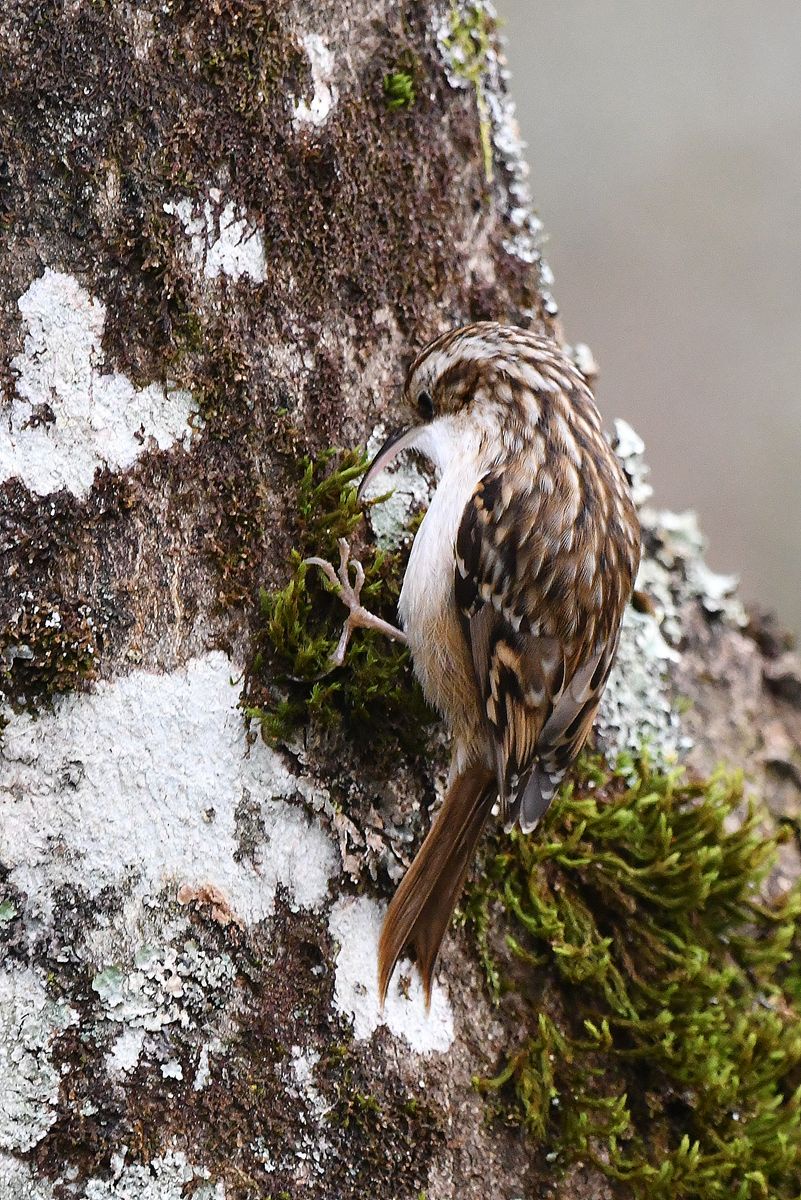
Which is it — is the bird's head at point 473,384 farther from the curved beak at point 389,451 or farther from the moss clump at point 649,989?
the moss clump at point 649,989

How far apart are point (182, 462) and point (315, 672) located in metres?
0.35

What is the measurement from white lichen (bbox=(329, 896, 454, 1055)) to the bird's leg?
14.0 inches

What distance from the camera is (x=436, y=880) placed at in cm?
176

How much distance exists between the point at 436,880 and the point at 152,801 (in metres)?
0.44

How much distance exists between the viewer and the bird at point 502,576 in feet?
6.12

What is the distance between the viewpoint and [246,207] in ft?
5.79

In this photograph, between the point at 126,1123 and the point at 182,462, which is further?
the point at 182,462

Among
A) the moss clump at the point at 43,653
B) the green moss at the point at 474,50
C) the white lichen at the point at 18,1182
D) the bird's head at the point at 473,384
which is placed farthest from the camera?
the green moss at the point at 474,50

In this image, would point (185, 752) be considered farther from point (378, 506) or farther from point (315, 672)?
point (378, 506)

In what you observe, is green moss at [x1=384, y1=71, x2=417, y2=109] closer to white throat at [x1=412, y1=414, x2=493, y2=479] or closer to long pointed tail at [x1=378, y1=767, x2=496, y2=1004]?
white throat at [x1=412, y1=414, x2=493, y2=479]

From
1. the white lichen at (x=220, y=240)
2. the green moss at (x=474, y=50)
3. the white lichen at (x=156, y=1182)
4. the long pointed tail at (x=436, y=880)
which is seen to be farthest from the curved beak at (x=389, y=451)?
the white lichen at (x=156, y=1182)

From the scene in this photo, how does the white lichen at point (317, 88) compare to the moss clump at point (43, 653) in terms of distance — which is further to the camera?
the white lichen at point (317, 88)

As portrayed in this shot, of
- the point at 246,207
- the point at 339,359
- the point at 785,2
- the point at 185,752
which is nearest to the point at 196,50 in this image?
the point at 246,207

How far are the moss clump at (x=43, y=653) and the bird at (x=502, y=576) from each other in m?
0.39
